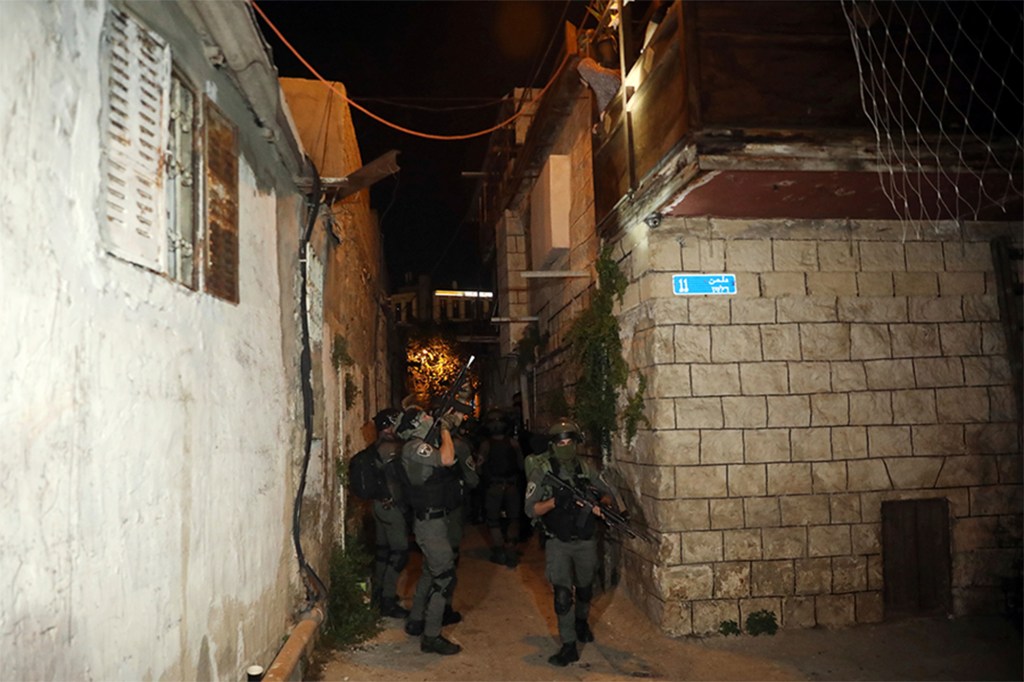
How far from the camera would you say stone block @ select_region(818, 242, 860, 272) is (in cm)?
664

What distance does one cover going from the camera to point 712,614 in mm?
6281

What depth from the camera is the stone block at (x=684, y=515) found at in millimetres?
6336

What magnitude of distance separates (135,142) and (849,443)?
6.10m

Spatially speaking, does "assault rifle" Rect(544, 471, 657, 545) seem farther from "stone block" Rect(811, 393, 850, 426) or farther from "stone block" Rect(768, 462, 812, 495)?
"stone block" Rect(811, 393, 850, 426)

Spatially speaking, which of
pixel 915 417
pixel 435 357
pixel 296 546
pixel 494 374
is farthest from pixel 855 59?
pixel 494 374

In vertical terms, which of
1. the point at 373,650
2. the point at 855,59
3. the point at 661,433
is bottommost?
the point at 373,650

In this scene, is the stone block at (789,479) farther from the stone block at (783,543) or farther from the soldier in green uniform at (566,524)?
the soldier in green uniform at (566,524)

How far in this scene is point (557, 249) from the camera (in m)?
9.53

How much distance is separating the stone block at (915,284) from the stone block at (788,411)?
4.76 feet

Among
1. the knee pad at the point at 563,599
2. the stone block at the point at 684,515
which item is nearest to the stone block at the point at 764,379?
the stone block at the point at 684,515

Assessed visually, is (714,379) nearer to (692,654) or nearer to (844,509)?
(844,509)

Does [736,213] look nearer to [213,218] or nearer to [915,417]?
[915,417]

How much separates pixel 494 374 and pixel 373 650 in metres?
18.1

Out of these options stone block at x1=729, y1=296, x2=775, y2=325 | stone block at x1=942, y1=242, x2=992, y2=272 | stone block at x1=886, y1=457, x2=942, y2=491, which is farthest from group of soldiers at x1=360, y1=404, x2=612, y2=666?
stone block at x1=942, y1=242, x2=992, y2=272
